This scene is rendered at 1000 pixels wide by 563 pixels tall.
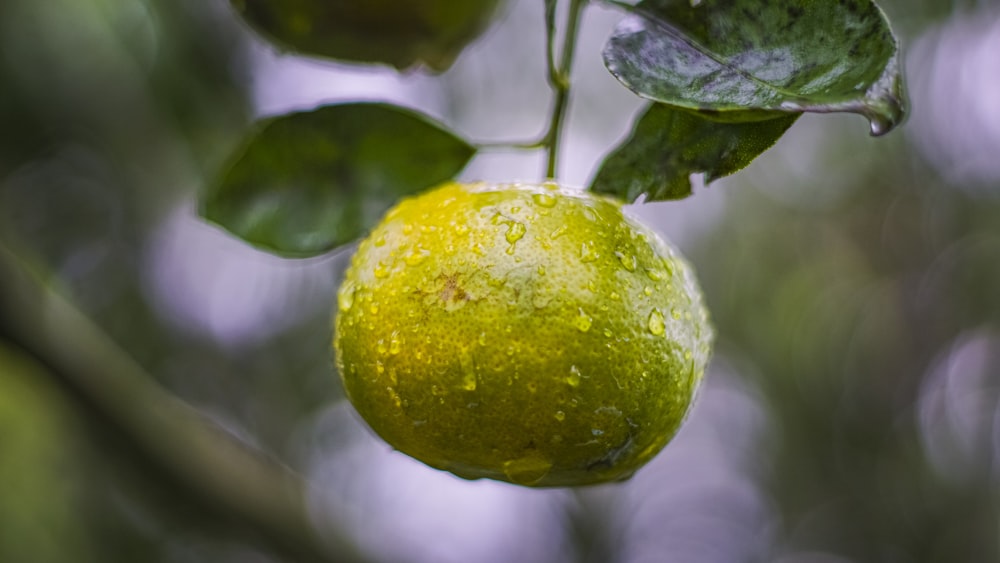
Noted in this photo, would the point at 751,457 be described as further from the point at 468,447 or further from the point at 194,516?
the point at 468,447

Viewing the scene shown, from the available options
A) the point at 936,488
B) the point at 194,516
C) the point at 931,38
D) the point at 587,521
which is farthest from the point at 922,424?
the point at 194,516

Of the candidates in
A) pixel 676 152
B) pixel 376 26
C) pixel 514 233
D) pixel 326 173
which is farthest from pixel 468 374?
pixel 376 26

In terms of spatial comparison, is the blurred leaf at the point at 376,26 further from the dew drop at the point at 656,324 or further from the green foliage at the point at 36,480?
the green foliage at the point at 36,480

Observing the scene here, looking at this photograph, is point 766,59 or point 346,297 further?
point 346,297

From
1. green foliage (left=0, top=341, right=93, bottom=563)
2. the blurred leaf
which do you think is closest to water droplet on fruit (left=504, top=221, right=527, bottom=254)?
the blurred leaf

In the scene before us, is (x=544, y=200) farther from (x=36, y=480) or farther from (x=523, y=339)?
(x=36, y=480)

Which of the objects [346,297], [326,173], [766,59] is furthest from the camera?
[326,173]

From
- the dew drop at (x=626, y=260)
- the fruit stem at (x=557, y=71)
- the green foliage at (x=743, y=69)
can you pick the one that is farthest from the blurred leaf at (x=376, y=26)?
the dew drop at (x=626, y=260)
